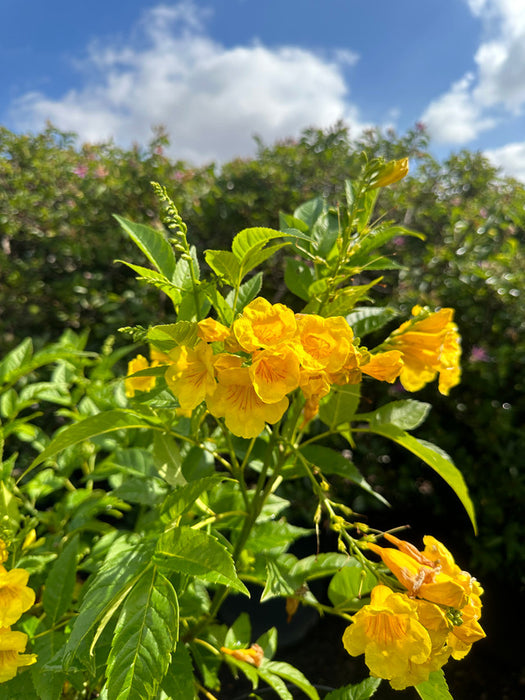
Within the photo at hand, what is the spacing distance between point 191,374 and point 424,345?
0.49m

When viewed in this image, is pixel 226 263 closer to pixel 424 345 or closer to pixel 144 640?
pixel 424 345

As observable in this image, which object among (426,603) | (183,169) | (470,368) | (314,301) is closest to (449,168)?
(470,368)

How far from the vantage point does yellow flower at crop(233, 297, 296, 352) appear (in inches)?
27.0

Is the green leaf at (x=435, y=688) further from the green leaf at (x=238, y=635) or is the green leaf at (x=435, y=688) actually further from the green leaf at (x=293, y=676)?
the green leaf at (x=238, y=635)

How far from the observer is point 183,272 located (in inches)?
35.9

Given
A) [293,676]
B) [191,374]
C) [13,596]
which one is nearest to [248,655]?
[293,676]

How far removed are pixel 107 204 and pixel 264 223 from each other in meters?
1.22

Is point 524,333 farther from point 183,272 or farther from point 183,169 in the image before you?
point 183,169

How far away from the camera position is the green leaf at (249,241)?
771 mm

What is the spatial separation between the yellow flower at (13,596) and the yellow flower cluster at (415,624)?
0.59 metres

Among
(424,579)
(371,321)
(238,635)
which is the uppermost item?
(371,321)

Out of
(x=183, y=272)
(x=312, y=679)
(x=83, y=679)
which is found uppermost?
(x=183, y=272)

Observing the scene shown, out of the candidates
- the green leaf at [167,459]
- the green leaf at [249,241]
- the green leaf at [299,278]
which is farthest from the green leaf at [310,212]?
the green leaf at [167,459]

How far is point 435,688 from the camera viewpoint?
0.80 m
